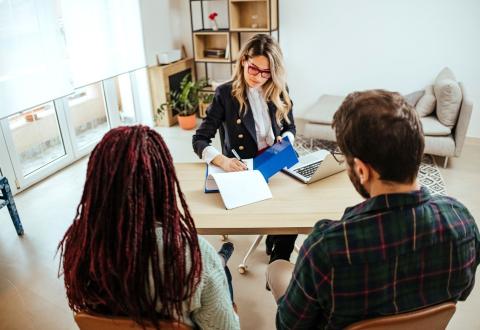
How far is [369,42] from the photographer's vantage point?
167 inches

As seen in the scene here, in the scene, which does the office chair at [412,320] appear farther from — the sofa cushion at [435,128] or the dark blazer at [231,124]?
the sofa cushion at [435,128]

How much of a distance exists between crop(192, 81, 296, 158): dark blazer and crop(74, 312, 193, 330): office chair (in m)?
1.16

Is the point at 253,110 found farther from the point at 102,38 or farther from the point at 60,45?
the point at 102,38

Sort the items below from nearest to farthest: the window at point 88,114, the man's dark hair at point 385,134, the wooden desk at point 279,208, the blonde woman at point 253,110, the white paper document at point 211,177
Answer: the man's dark hair at point 385,134
the wooden desk at point 279,208
the white paper document at point 211,177
the blonde woman at point 253,110
the window at point 88,114

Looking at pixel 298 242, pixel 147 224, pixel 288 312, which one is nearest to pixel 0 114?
pixel 298 242

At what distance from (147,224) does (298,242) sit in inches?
69.9

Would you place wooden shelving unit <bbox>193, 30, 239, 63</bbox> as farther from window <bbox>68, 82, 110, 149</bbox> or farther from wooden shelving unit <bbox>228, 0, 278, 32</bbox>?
window <bbox>68, 82, 110, 149</bbox>

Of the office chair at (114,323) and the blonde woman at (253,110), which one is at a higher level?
the blonde woman at (253,110)

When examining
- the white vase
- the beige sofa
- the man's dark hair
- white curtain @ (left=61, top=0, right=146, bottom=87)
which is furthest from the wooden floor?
the white vase

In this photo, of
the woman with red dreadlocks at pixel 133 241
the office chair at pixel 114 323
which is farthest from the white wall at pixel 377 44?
the office chair at pixel 114 323

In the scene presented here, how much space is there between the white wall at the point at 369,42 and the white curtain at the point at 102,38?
20 cm

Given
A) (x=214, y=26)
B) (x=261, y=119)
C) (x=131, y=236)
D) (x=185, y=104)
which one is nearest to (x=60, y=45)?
(x=185, y=104)

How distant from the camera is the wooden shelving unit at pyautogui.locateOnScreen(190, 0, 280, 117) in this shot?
4395 millimetres

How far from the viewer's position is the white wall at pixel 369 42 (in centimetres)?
389
